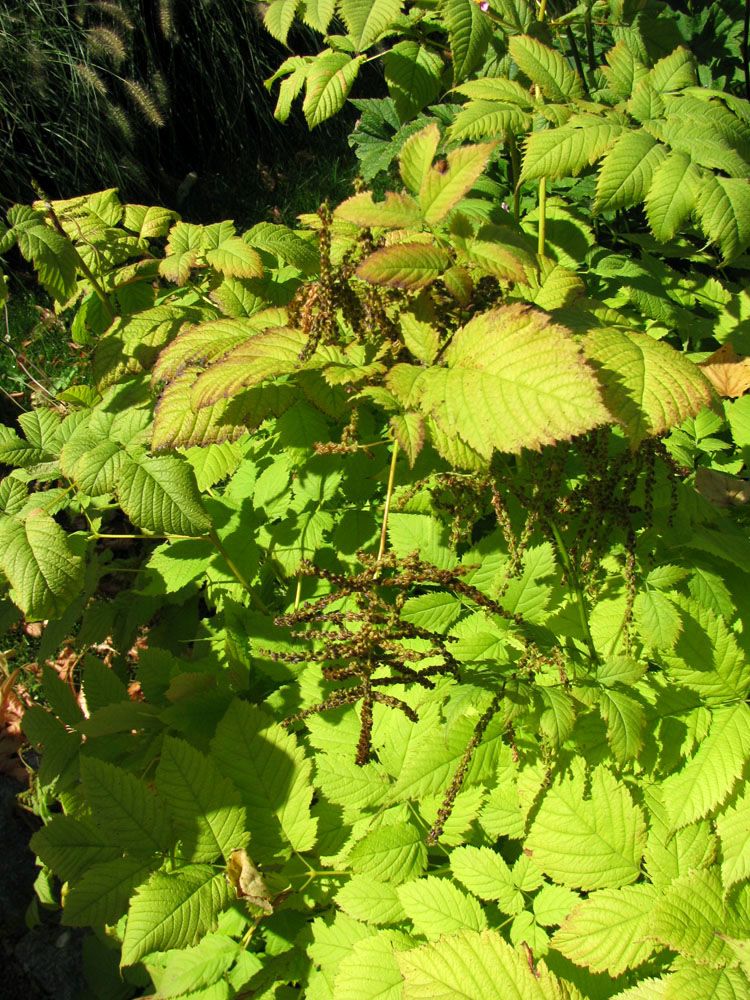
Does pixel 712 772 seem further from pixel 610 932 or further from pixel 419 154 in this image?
pixel 419 154

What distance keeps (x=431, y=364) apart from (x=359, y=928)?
1.10 meters

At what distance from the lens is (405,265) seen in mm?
1146

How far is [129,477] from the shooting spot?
146 centimetres

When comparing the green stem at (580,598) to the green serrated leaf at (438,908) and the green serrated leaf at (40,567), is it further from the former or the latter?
the green serrated leaf at (40,567)

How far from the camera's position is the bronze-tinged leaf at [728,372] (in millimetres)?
1707

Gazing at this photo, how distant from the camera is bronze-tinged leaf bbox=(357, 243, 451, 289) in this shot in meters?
1.11

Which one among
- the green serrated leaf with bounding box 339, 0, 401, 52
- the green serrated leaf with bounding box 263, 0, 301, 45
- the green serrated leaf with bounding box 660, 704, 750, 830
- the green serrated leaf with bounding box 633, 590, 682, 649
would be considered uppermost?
the green serrated leaf with bounding box 263, 0, 301, 45

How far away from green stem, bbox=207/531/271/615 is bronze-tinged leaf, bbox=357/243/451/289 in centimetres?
90

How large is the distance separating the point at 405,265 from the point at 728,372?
1038mm

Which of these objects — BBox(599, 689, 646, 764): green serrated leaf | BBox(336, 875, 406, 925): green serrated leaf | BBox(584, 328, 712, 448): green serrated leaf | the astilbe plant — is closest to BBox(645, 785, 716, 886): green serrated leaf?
the astilbe plant

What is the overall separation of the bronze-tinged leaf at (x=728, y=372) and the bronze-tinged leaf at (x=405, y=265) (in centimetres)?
86

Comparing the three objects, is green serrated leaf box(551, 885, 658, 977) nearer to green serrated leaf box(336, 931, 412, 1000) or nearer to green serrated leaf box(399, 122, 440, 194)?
green serrated leaf box(336, 931, 412, 1000)

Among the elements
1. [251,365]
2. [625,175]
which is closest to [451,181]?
[625,175]

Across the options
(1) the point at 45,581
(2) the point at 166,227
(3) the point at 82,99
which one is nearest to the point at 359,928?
(1) the point at 45,581
